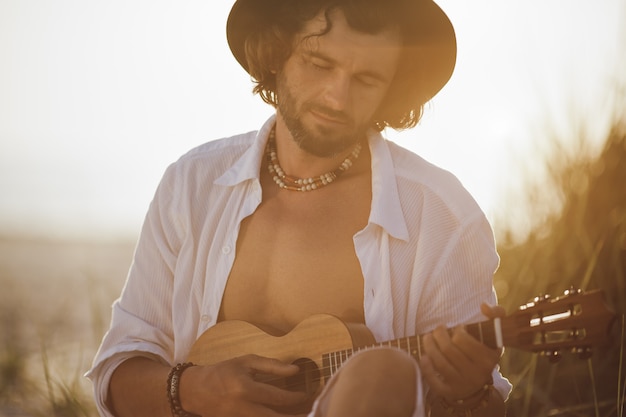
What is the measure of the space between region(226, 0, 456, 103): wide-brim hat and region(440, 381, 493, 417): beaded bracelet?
1.55 m

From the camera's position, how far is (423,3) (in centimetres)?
367

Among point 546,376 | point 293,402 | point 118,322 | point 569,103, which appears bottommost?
point 546,376

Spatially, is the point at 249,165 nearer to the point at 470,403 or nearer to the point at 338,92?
the point at 338,92

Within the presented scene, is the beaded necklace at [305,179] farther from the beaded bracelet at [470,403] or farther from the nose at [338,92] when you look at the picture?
the beaded bracelet at [470,403]

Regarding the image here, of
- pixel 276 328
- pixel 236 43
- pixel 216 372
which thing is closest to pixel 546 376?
pixel 276 328

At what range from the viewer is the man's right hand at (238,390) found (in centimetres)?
312

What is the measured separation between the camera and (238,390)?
313 centimetres

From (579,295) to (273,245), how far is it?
145 centimetres

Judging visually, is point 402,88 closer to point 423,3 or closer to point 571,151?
point 423,3

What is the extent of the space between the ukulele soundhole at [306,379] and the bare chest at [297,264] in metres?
0.27

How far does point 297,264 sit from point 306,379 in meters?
0.52

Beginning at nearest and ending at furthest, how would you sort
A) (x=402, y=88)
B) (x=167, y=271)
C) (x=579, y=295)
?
(x=579, y=295) < (x=167, y=271) < (x=402, y=88)

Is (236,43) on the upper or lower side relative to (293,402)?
upper

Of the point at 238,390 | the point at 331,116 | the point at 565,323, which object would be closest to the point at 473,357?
the point at 565,323
